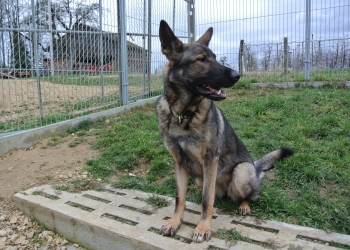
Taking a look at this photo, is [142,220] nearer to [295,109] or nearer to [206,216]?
[206,216]

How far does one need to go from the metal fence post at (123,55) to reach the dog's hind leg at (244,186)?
5007 millimetres

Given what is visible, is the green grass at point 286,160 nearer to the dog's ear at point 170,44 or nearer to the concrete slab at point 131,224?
the concrete slab at point 131,224

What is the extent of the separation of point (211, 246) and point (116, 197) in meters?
1.53

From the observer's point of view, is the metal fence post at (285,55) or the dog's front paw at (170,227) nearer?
the dog's front paw at (170,227)

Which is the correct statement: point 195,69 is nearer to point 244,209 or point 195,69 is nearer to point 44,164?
point 244,209

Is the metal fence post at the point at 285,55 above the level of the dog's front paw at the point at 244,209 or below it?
above

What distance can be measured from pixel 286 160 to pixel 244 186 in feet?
3.81

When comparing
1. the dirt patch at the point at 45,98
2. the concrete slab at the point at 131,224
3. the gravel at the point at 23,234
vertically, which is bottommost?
the gravel at the point at 23,234

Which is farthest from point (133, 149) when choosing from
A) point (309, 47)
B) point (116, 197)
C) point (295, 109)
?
point (309, 47)

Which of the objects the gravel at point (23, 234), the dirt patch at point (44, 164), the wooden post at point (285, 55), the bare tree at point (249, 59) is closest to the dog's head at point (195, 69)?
the gravel at point (23, 234)

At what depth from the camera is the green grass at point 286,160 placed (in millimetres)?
3189

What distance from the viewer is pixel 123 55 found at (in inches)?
304

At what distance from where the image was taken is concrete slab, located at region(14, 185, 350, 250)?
264 centimetres

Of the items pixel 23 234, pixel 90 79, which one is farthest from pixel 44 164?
pixel 90 79
